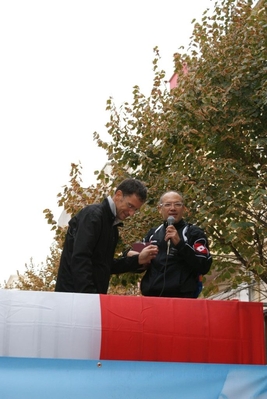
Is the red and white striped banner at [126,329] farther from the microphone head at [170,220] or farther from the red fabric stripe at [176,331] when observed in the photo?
the microphone head at [170,220]

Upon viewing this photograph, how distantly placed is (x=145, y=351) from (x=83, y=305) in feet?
1.47

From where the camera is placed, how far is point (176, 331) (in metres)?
4.91

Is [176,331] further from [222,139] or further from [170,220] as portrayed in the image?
[222,139]

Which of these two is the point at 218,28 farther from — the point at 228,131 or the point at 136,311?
the point at 136,311

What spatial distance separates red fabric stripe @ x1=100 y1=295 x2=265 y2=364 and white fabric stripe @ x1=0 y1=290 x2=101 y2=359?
84 mm

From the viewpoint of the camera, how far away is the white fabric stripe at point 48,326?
472 cm

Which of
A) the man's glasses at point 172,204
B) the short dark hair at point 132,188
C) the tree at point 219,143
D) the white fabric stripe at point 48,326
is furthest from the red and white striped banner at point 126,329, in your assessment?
the tree at point 219,143

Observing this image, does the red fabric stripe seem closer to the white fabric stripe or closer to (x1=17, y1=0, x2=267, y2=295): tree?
the white fabric stripe

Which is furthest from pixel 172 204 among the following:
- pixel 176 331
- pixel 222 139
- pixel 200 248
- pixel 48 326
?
pixel 222 139

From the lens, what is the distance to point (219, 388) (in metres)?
4.86

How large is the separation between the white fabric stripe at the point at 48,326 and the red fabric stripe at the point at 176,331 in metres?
0.08

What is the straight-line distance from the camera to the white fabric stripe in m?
4.72

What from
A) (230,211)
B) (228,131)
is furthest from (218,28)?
(230,211)

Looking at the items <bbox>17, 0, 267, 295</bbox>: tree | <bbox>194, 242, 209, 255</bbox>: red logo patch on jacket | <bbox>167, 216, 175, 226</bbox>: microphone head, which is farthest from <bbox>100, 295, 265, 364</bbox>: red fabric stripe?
<bbox>17, 0, 267, 295</bbox>: tree
